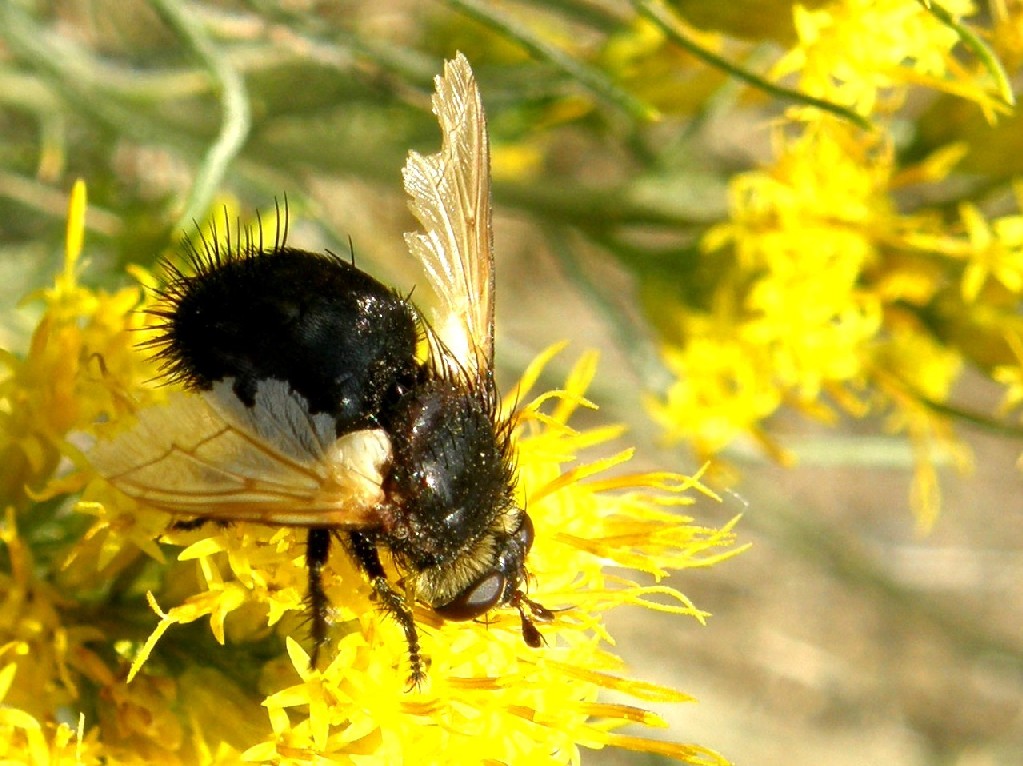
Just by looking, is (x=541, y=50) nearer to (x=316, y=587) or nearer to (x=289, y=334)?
(x=289, y=334)

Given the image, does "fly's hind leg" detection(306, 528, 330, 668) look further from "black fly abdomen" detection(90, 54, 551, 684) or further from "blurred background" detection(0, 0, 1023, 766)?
"blurred background" detection(0, 0, 1023, 766)

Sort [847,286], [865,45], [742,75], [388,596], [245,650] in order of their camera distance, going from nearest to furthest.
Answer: [388,596]
[245,650]
[742,75]
[865,45]
[847,286]

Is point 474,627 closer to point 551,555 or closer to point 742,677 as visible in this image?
point 551,555

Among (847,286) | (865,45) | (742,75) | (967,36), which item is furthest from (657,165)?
(967,36)

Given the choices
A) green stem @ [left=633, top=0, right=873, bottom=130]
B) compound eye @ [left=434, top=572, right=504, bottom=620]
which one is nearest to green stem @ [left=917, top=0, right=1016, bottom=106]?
green stem @ [left=633, top=0, right=873, bottom=130]

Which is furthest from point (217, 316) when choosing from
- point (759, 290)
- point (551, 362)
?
point (551, 362)

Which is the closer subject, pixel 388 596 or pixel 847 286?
pixel 388 596
